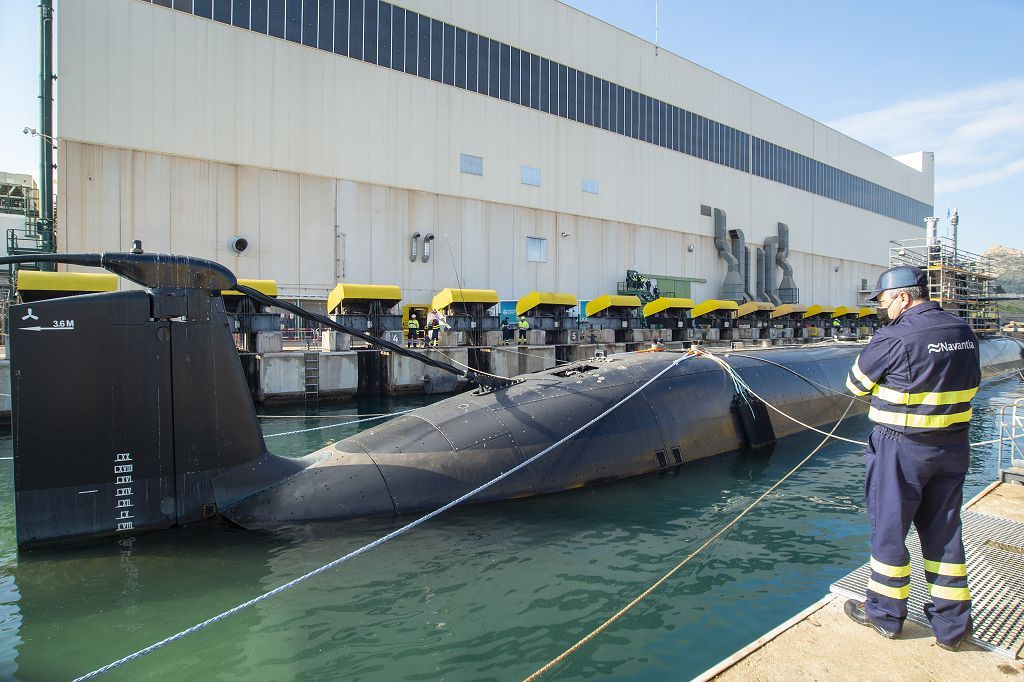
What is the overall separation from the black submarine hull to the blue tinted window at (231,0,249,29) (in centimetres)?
2103

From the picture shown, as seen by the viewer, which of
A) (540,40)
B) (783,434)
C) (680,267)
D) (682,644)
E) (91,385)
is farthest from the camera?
(680,267)

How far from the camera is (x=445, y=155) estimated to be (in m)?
29.0

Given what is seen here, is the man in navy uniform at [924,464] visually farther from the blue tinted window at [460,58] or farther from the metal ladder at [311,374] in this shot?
the blue tinted window at [460,58]

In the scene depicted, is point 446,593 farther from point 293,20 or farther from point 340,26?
point 340,26

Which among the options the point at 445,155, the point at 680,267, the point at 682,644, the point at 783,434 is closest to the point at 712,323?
the point at 680,267

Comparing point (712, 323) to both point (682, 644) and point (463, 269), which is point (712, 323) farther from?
point (682, 644)

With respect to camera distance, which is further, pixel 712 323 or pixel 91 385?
pixel 712 323

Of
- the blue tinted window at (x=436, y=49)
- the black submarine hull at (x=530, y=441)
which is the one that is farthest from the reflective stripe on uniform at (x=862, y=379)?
the blue tinted window at (x=436, y=49)

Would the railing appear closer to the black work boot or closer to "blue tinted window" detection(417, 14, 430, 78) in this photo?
the black work boot

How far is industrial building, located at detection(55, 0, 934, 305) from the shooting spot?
2189cm

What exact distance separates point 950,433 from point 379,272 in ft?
83.4

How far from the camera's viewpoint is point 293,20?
24719 millimetres

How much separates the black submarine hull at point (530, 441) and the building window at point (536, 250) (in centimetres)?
2092

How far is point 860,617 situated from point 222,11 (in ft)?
88.0
